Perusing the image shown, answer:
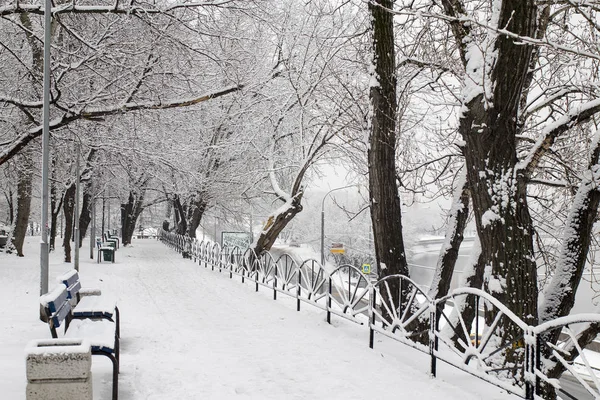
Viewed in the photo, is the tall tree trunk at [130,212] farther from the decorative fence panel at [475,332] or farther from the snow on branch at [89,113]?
the decorative fence panel at [475,332]

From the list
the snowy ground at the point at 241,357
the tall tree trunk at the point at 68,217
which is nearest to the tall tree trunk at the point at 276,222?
the snowy ground at the point at 241,357

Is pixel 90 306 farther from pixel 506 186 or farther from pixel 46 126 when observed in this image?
pixel 506 186

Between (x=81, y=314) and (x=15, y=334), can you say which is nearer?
(x=81, y=314)

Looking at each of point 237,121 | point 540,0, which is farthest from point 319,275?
point 237,121

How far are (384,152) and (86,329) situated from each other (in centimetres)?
538

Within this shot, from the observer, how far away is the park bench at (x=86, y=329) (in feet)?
18.7

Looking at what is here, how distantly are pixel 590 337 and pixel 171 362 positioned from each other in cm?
513

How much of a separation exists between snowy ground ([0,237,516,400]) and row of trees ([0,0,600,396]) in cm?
125

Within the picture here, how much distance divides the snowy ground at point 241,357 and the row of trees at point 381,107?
1.25m

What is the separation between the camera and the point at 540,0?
7.67 meters

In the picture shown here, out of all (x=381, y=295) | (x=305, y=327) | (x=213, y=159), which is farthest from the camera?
(x=213, y=159)

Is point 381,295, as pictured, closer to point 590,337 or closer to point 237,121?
point 590,337

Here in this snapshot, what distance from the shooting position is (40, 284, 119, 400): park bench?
5.71m

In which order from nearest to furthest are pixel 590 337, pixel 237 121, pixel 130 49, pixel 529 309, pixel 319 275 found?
pixel 529 309 → pixel 590 337 → pixel 319 275 → pixel 130 49 → pixel 237 121
